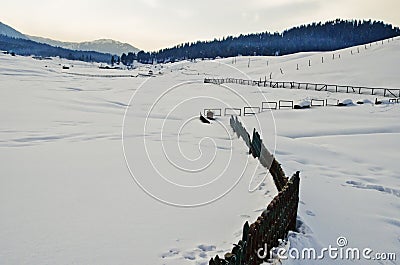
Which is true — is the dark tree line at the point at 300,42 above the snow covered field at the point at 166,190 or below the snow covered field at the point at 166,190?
above

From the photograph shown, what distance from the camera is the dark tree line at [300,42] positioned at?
16150 cm

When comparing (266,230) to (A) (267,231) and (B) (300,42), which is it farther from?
(B) (300,42)

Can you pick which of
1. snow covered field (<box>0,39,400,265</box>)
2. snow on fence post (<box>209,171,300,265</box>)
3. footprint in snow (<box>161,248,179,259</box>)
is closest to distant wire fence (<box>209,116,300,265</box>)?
snow on fence post (<box>209,171,300,265</box>)

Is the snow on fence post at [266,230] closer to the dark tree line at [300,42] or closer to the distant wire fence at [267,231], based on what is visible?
the distant wire fence at [267,231]

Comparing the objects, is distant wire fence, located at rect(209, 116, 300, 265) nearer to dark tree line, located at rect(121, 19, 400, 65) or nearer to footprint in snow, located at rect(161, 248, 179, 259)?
footprint in snow, located at rect(161, 248, 179, 259)

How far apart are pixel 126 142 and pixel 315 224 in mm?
8777

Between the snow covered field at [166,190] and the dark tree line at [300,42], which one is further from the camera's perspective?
the dark tree line at [300,42]

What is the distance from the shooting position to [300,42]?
176500 mm

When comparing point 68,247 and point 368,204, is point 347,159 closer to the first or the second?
point 368,204

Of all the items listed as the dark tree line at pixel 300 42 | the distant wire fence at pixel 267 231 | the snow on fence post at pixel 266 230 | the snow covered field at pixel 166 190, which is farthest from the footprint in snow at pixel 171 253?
the dark tree line at pixel 300 42

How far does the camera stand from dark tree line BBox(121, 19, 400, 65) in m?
162

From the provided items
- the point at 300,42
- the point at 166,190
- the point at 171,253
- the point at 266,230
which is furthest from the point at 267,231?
the point at 300,42

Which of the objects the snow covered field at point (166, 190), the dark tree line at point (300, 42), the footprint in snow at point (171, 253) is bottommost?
the footprint in snow at point (171, 253)

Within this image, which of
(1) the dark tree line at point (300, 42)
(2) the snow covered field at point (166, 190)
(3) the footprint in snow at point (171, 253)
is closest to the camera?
(3) the footprint in snow at point (171, 253)
